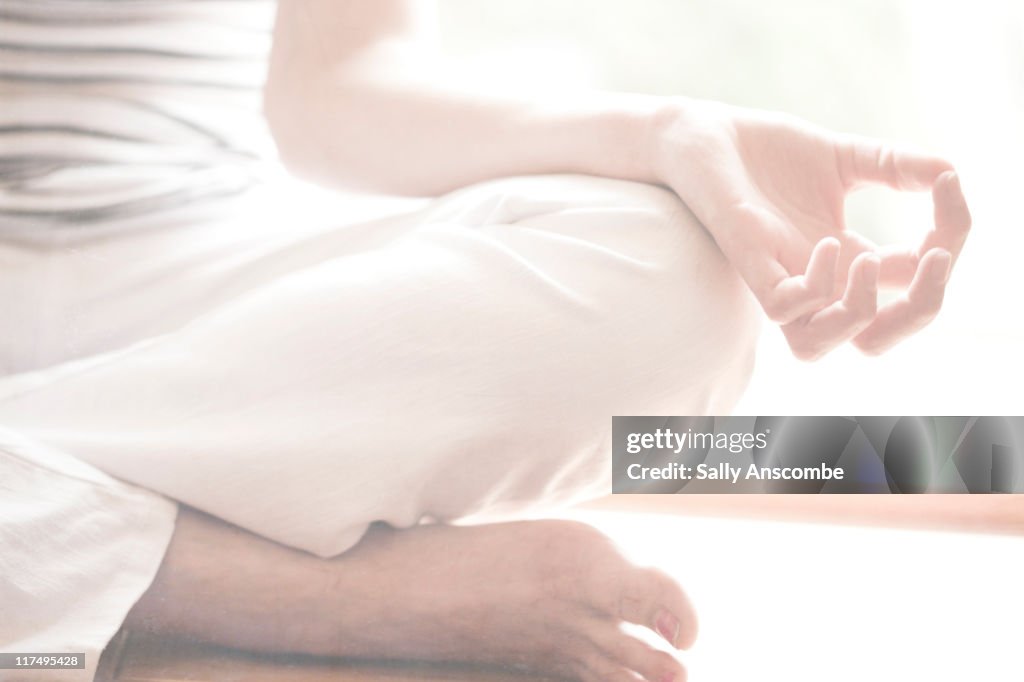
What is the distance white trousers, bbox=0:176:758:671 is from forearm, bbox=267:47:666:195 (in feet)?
0.06

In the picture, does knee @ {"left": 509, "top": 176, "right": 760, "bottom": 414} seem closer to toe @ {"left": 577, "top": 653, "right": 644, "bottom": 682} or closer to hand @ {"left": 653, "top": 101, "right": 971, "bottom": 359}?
hand @ {"left": 653, "top": 101, "right": 971, "bottom": 359}

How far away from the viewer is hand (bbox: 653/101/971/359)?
2.26 ft

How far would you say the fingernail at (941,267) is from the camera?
69 centimetres

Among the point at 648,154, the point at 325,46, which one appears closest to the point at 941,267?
the point at 648,154

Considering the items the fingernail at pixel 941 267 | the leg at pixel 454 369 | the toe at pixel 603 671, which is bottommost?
the toe at pixel 603 671

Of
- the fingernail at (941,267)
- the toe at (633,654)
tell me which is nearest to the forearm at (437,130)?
the fingernail at (941,267)

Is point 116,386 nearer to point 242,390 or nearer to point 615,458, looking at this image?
point 242,390

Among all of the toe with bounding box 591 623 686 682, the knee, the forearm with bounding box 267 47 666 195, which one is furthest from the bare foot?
the forearm with bounding box 267 47 666 195

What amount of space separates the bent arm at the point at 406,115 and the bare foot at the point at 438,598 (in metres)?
0.25

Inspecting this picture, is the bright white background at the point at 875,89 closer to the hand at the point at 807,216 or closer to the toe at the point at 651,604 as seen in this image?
the hand at the point at 807,216

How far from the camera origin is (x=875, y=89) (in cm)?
74

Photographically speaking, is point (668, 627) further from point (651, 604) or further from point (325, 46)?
point (325, 46)

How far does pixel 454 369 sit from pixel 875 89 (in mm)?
344

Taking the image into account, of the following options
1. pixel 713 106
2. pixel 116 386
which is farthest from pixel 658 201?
pixel 116 386
